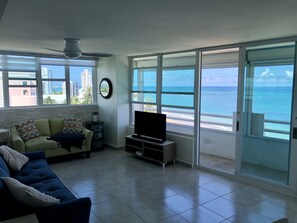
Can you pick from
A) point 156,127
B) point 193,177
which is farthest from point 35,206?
point 156,127

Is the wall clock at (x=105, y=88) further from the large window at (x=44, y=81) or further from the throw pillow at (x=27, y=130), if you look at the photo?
the throw pillow at (x=27, y=130)

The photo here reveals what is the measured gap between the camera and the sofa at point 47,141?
16.2 ft

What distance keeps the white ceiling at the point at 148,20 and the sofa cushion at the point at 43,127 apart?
7.73 ft

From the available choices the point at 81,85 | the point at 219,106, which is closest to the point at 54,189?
the point at 81,85

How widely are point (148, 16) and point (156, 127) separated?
10.4 ft

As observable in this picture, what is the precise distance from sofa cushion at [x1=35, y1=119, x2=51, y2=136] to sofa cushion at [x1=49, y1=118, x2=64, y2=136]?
10cm

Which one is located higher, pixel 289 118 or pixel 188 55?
pixel 188 55

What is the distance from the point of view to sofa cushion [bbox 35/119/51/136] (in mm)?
5691

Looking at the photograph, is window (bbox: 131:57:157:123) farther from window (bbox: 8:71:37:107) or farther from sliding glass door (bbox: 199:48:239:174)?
window (bbox: 8:71:37:107)

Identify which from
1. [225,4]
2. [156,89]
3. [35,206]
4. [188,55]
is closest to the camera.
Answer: [225,4]

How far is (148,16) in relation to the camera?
2520 millimetres

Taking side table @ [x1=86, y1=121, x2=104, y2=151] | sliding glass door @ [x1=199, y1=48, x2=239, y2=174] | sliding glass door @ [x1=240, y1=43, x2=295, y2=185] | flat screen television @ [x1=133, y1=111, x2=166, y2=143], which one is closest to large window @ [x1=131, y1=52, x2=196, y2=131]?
flat screen television @ [x1=133, y1=111, x2=166, y2=143]

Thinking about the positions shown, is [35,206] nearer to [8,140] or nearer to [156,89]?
[8,140]

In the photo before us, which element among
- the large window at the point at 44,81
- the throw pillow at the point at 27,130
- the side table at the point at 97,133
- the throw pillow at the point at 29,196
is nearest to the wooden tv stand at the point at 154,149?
the side table at the point at 97,133
